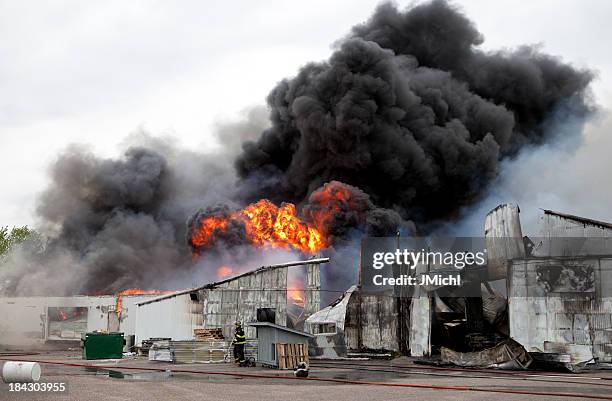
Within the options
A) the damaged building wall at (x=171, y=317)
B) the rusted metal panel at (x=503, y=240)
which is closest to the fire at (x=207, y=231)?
the damaged building wall at (x=171, y=317)

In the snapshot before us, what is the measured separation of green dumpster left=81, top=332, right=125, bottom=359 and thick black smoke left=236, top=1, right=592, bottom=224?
35.4m

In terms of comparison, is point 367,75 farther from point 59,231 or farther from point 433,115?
point 59,231

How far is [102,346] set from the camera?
93.7ft

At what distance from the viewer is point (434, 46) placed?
2864 inches

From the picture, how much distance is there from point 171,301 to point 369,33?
48.5 metres

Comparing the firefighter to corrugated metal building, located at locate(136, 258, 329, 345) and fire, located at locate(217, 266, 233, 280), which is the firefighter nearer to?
corrugated metal building, located at locate(136, 258, 329, 345)

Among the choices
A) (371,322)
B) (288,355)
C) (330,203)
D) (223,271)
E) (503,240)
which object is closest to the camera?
(288,355)

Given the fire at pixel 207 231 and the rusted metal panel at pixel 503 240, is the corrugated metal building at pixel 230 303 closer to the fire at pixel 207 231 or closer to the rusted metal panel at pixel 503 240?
the rusted metal panel at pixel 503 240

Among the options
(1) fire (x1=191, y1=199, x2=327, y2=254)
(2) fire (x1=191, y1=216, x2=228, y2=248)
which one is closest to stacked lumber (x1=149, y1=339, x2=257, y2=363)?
(1) fire (x1=191, y1=199, x2=327, y2=254)

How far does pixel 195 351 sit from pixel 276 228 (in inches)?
1183

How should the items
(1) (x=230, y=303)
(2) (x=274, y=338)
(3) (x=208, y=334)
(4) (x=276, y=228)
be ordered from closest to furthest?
(2) (x=274, y=338)
(3) (x=208, y=334)
(1) (x=230, y=303)
(4) (x=276, y=228)

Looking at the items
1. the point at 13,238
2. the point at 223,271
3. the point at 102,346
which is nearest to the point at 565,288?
the point at 102,346

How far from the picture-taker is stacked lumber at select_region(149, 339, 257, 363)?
88.1 feet

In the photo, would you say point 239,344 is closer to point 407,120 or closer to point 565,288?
point 565,288
